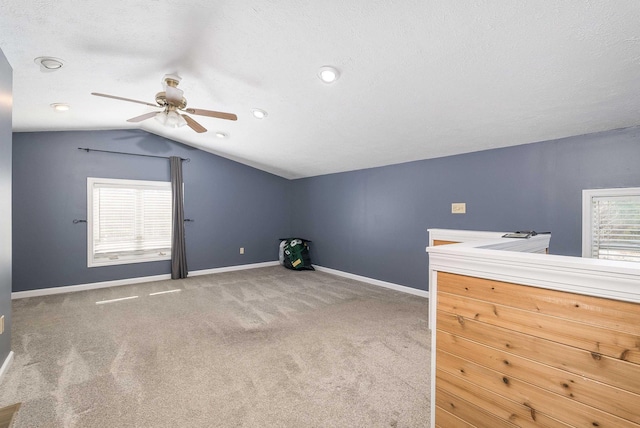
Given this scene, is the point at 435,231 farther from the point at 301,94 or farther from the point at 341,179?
the point at 341,179

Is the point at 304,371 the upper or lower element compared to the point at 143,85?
lower

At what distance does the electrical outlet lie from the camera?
381 centimetres

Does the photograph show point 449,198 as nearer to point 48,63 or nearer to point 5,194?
point 48,63

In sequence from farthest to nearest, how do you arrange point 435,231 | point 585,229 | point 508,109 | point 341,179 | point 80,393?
point 341,179, point 435,231, point 585,229, point 508,109, point 80,393

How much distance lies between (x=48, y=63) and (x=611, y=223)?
5.24 m

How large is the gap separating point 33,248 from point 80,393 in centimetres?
338

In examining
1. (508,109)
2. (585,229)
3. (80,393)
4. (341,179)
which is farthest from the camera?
(341,179)

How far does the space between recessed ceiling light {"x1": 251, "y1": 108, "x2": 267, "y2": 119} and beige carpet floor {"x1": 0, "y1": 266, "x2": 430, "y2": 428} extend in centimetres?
243

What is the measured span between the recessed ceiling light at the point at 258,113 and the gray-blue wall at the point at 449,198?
2.24 meters

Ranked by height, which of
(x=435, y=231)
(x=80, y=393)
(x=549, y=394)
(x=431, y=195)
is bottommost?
(x=80, y=393)

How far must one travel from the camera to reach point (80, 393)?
197 cm

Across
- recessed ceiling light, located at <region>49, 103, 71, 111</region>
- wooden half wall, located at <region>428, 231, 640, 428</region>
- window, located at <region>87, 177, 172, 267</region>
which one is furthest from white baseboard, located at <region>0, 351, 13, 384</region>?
wooden half wall, located at <region>428, 231, 640, 428</region>

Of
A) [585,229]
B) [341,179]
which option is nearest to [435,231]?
[585,229]

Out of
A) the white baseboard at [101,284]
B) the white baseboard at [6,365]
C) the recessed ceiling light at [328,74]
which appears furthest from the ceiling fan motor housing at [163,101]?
the white baseboard at [101,284]
